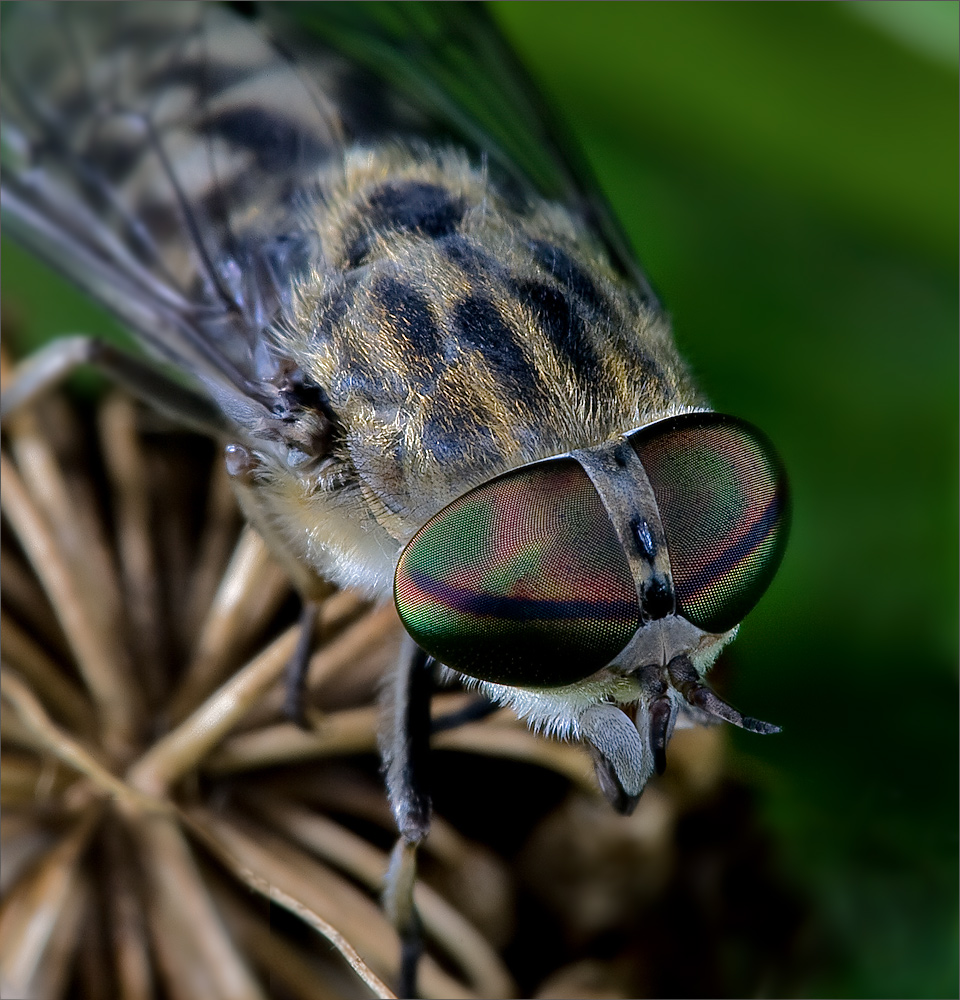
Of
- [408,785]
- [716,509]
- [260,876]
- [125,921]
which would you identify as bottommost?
[125,921]

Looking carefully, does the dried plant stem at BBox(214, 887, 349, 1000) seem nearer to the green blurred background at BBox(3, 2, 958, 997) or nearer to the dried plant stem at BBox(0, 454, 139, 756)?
the dried plant stem at BBox(0, 454, 139, 756)

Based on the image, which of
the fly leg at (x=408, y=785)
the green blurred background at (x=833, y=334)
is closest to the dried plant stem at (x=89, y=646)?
the fly leg at (x=408, y=785)

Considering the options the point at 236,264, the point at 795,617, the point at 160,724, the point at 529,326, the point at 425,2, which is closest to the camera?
the point at 529,326

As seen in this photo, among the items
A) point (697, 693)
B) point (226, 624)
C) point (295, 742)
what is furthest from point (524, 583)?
point (226, 624)

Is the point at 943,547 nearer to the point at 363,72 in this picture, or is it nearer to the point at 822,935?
the point at 822,935

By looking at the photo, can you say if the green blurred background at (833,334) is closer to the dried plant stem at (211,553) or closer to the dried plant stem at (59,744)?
the dried plant stem at (211,553)

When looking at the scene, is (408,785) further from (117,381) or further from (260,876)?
(117,381)

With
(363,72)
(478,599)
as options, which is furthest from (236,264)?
(478,599)
